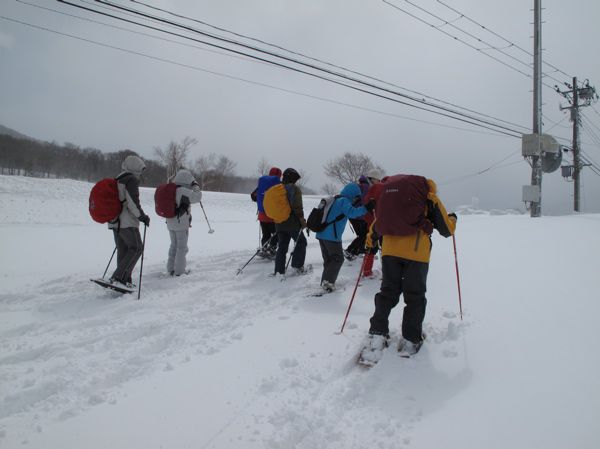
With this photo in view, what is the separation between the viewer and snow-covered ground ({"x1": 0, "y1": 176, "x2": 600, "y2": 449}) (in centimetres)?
241

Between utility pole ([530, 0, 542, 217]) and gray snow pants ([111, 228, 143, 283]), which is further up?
utility pole ([530, 0, 542, 217])

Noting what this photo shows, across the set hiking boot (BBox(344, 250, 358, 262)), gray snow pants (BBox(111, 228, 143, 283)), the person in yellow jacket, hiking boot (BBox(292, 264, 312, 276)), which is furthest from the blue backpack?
the person in yellow jacket

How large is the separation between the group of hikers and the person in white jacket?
0.06 feet

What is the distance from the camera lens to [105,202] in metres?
5.26

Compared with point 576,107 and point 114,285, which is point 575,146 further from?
point 114,285

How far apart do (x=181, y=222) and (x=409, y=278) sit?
4514mm

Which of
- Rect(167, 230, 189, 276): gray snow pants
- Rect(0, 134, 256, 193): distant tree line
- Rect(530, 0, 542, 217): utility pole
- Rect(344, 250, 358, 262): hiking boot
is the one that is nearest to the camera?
Rect(167, 230, 189, 276): gray snow pants

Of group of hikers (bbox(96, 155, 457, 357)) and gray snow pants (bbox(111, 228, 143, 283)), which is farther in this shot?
gray snow pants (bbox(111, 228, 143, 283))

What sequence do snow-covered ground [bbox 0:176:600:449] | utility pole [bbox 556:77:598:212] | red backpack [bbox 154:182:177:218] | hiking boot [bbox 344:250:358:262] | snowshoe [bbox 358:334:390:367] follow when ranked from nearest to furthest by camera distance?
1. snow-covered ground [bbox 0:176:600:449]
2. snowshoe [bbox 358:334:390:367]
3. red backpack [bbox 154:182:177:218]
4. hiking boot [bbox 344:250:358:262]
5. utility pole [bbox 556:77:598:212]

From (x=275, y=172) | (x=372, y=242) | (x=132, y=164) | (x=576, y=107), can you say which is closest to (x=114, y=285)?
(x=132, y=164)

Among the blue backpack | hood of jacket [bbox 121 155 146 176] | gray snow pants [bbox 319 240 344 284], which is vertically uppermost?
hood of jacket [bbox 121 155 146 176]

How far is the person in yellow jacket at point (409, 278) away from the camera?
133 inches

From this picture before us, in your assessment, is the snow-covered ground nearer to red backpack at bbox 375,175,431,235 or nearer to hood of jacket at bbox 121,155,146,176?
red backpack at bbox 375,175,431,235

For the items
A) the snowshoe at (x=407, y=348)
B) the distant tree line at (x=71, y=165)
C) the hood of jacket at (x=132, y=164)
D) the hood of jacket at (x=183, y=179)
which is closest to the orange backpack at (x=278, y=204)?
the hood of jacket at (x=183, y=179)
